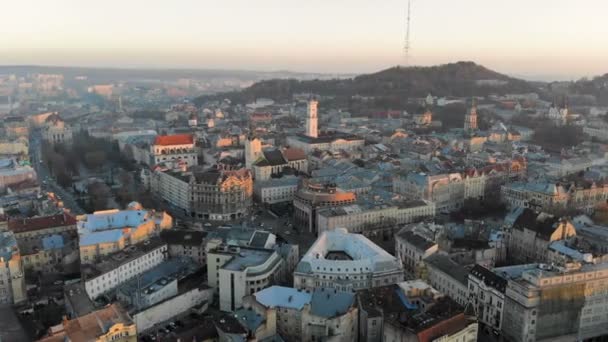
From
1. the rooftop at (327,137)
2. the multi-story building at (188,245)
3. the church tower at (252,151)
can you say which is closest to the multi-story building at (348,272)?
the multi-story building at (188,245)

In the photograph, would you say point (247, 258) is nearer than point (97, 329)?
No

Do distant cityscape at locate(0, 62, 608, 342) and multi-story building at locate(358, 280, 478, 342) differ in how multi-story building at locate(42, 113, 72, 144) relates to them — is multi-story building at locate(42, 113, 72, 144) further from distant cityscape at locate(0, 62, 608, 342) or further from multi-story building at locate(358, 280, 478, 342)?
multi-story building at locate(358, 280, 478, 342)

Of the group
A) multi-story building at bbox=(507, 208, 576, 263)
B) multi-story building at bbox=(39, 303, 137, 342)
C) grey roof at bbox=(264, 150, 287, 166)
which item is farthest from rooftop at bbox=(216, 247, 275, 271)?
grey roof at bbox=(264, 150, 287, 166)

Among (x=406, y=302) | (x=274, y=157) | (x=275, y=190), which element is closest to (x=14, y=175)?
(x=275, y=190)

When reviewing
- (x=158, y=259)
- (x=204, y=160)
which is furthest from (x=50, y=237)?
(x=204, y=160)

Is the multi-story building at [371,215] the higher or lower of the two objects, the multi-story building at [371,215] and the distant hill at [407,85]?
the lower

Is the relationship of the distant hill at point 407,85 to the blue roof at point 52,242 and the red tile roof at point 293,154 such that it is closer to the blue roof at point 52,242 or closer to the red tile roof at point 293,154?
the red tile roof at point 293,154

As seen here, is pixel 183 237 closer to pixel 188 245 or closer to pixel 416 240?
pixel 188 245
